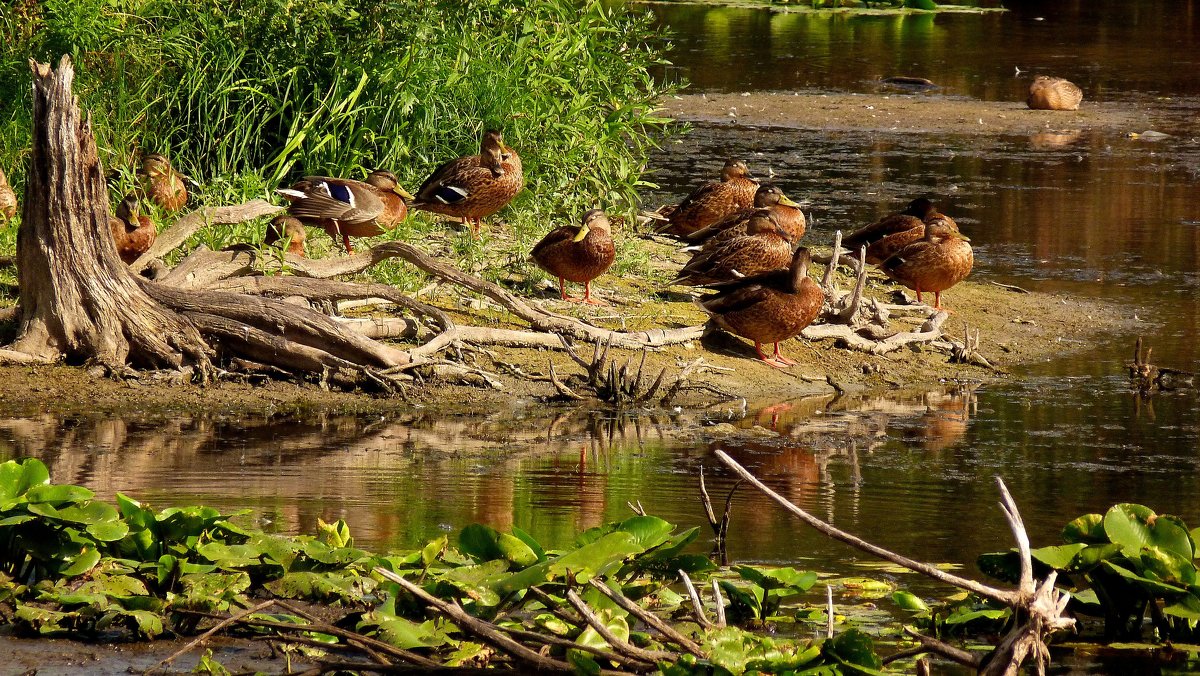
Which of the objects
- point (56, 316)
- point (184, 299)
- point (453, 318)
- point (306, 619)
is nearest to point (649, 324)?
point (453, 318)

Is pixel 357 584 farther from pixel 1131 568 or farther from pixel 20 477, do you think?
pixel 1131 568

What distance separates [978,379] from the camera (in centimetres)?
→ 967

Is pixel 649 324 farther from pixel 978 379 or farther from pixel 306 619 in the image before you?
pixel 306 619

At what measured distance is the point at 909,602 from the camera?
195 inches

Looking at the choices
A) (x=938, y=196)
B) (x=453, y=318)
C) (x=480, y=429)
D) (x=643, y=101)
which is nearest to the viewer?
(x=480, y=429)

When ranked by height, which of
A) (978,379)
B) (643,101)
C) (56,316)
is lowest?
(978,379)

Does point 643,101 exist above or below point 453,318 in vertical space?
above

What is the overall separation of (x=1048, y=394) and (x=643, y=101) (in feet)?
15.9

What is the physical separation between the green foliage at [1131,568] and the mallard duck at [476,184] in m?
6.73

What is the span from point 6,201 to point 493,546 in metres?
6.65

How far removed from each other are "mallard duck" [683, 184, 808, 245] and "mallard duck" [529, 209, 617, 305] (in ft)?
3.61

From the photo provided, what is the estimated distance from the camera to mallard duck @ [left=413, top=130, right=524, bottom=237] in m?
11.2

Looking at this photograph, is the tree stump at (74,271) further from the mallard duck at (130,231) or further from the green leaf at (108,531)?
the green leaf at (108,531)

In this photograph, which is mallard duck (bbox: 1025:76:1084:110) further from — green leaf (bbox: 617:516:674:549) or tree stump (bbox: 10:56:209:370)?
green leaf (bbox: 617:516:674:549)
